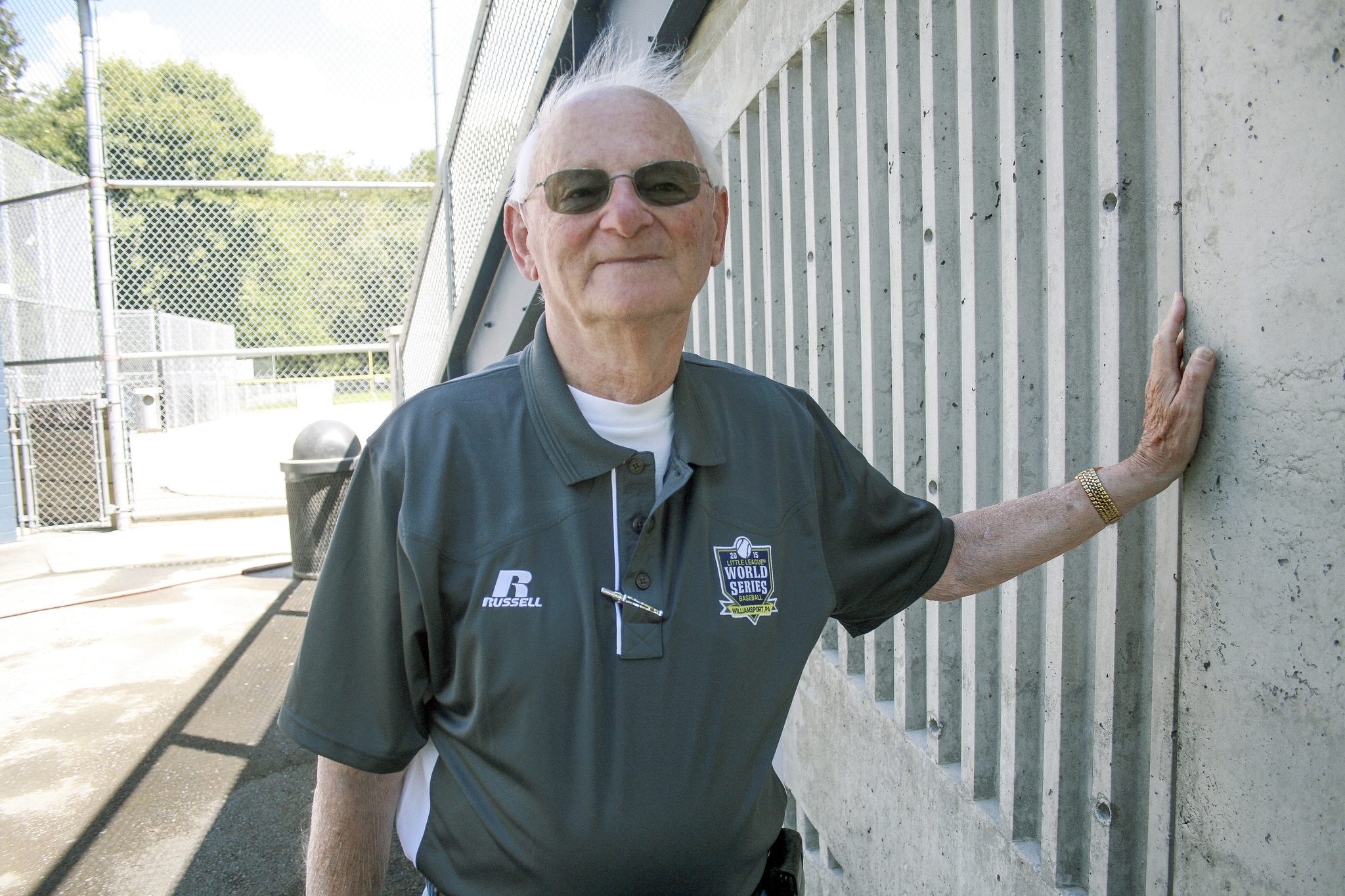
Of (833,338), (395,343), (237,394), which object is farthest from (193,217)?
(833,338)

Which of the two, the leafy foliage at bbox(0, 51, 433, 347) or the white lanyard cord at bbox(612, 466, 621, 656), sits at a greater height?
the leafy foliage at bbox(0, 51, 433, 347)

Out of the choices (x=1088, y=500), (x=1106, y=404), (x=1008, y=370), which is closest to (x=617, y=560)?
(x=1088, y=500)

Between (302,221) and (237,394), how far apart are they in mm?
13049

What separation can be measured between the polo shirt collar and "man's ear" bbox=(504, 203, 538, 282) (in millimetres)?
224

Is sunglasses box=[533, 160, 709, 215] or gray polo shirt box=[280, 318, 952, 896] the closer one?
gray polo shirt box=[280, 318, 952, 896]

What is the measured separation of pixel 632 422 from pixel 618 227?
1.18 ft

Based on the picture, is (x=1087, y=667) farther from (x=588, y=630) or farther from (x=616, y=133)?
(x=616, y=133)

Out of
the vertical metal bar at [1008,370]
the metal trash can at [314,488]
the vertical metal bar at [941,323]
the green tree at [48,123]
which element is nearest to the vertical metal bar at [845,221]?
the vertical metal bar at [941,323]

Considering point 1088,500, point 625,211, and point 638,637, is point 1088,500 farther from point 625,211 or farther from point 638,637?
point 625,211

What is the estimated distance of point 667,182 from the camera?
5.88ft

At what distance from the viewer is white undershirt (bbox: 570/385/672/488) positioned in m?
1.74

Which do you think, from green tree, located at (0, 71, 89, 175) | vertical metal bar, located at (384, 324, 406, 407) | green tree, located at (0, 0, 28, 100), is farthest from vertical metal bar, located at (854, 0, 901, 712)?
green tree, located at (0, 71, 89, 175)

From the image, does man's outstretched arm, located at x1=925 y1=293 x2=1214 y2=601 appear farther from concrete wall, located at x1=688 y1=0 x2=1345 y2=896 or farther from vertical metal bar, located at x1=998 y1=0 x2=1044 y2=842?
vertical metal bar, located at x1=998 y1=0 x2=1044 y2=842

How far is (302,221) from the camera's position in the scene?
44.7 ft
